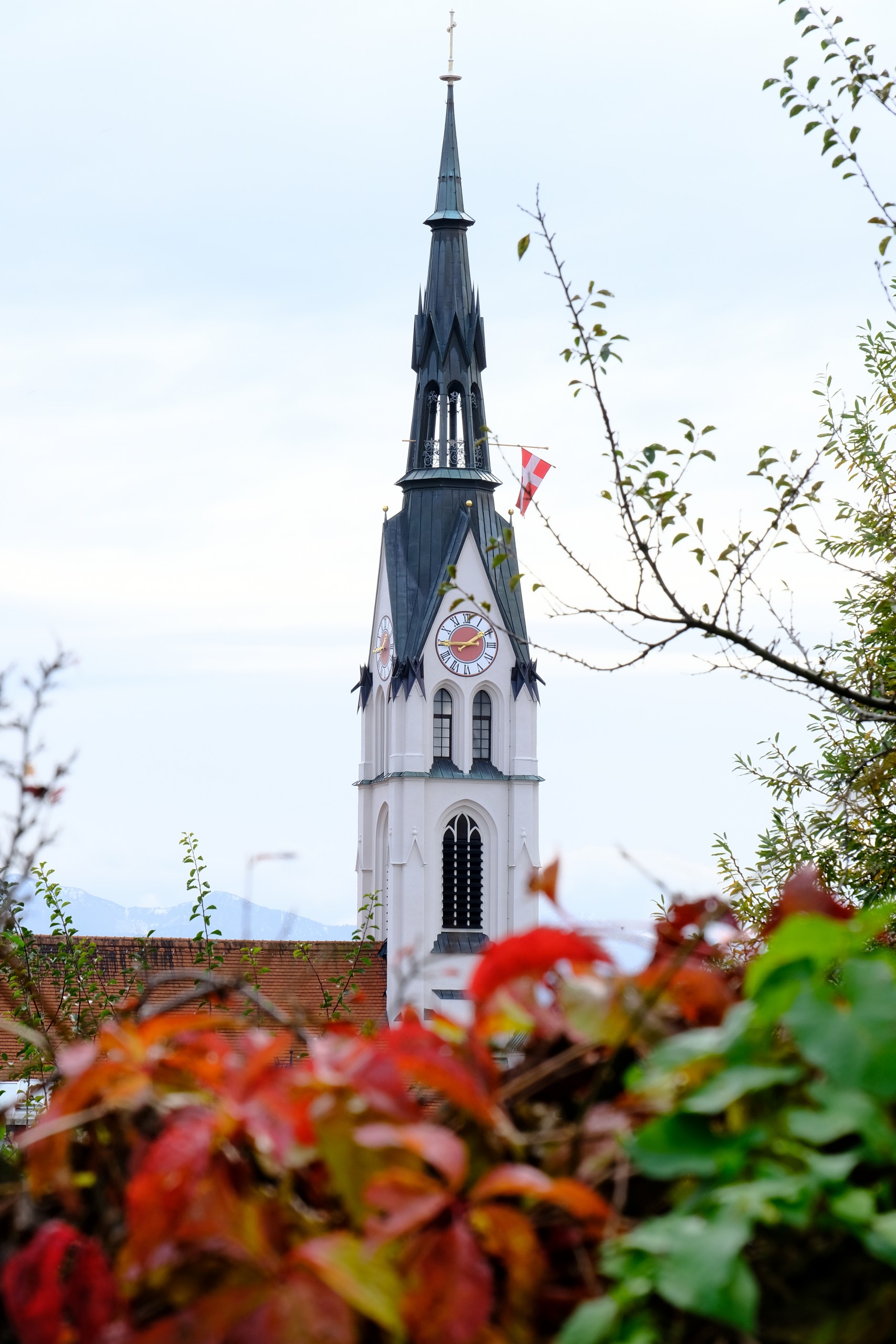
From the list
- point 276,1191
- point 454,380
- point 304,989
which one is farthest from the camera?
point 454,380

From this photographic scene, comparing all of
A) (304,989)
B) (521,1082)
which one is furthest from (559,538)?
(304,989)

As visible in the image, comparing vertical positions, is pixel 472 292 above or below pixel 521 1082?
above

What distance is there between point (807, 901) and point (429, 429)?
51.0m

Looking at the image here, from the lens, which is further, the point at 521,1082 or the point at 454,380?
the point at 454,380

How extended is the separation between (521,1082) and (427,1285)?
206 mm

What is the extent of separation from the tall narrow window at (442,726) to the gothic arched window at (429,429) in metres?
7.71

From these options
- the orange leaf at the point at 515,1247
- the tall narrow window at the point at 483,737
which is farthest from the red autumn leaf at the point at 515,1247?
the tall narrow window at the point at 483,737

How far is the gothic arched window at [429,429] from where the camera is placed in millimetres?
50406

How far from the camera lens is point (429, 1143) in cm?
96

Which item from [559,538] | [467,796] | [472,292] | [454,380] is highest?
[472,292]

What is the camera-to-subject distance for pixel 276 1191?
1032mm

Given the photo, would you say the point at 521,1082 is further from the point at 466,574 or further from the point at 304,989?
the point at 466,574

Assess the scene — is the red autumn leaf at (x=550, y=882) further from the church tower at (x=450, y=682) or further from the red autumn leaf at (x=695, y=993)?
the church tower at (x=450, y=682)

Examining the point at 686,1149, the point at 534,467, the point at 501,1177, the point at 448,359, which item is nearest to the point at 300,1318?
the point at 501,1177
